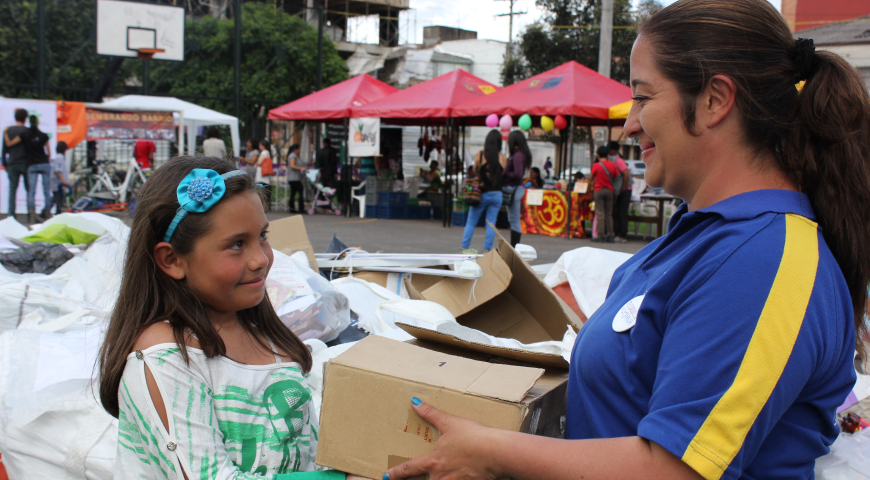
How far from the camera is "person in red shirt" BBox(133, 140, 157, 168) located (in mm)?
12328

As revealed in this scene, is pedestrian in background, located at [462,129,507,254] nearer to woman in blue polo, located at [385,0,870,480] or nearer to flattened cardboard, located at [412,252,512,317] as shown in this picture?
flattened cardboard, located at [412,252,512,317]

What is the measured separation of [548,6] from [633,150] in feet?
43.6

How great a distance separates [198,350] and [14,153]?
10.5 metres

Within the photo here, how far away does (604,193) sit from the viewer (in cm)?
1053

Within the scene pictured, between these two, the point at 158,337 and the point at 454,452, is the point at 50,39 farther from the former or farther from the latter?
the point at 454,452

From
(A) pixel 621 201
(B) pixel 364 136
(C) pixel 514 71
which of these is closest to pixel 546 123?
(A) pixel 621 201

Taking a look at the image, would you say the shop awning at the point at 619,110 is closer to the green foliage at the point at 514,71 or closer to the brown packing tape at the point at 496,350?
the brown packing tape at the point at 496,350

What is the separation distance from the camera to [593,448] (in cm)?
96

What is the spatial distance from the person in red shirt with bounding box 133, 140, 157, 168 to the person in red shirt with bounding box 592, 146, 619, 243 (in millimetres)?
8290

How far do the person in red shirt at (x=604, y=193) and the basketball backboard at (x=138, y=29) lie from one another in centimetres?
1012

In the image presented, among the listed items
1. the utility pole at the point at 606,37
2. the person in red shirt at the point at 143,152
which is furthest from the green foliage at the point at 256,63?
the utility pole at the point at 606,37

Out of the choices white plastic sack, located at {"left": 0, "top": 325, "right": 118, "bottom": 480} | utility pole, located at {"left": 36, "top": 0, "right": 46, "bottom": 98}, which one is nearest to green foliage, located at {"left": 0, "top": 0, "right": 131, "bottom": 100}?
utility pole, located at {"left": 36, "top": 0, "right": 46, "bottom": 98}

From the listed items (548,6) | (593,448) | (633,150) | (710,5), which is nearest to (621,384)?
(593,448)

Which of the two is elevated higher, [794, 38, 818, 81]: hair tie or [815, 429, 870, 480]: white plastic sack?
[794, 38, 818, 81]: hair tie
